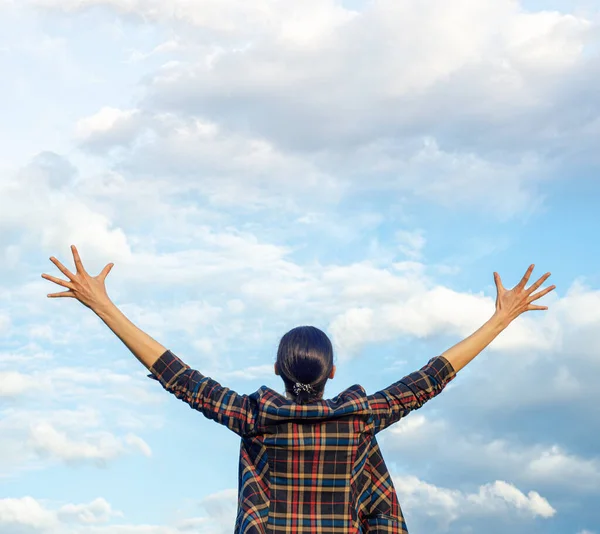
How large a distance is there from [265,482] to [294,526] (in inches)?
16.7

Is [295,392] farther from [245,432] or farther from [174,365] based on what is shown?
[174,365]

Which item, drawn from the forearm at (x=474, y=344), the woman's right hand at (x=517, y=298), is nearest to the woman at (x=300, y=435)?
the forearm at (x=474, y=344)

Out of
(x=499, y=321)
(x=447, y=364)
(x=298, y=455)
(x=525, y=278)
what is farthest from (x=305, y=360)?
(x=525, y=278)

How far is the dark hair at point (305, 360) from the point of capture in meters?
6.95

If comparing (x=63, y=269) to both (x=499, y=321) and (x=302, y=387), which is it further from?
(x=499, y=321)

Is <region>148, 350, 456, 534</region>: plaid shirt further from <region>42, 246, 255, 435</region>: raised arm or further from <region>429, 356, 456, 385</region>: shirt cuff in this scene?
<region>429, 356, 456, 385</region>: shirt cuff

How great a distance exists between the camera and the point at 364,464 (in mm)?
7371

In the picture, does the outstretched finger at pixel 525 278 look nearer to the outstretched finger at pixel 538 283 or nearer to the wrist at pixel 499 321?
the outstretched finger at pixel 538 283

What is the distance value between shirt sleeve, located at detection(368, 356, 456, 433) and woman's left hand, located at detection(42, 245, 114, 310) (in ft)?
8.26

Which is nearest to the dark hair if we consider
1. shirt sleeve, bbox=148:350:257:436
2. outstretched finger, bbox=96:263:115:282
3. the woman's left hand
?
shirt sleeve, bbox=148:350:257:436

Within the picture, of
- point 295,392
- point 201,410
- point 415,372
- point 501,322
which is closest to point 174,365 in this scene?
point 201,410

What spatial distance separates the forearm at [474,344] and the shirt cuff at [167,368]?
2435mm

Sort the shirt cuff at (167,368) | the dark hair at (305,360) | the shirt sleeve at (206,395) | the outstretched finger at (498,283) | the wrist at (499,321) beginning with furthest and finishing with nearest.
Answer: the outstretched finger at (498,283), the wrist at (499,321), the shirt cuff at (167,368), the shirt sleeve at (206,395), the dark hair at (305,360)

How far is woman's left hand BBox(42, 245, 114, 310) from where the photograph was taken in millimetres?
Answer: 7648
